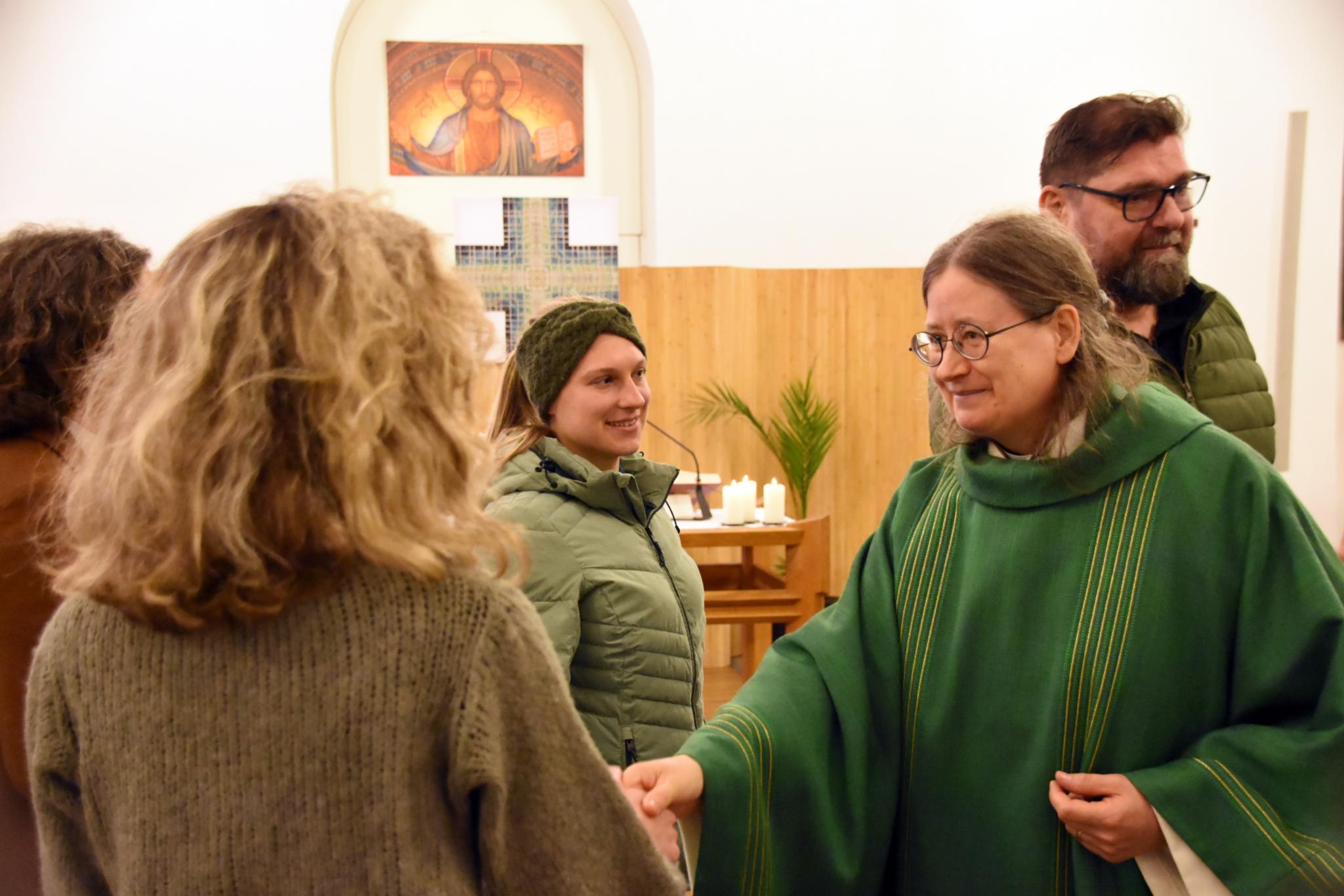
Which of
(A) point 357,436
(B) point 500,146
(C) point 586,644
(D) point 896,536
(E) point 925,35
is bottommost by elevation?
(C) point 586,644

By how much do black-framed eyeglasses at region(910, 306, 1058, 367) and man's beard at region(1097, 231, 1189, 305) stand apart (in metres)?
0.75

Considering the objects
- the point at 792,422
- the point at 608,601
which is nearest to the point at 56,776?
the point at 608,601

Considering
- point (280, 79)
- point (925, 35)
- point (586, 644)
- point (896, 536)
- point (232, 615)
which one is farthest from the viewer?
point (925, 35)

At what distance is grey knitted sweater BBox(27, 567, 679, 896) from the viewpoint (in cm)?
99

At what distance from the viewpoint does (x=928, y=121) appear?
7.75 meters

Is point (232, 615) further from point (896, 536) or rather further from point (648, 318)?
point (648, 318)

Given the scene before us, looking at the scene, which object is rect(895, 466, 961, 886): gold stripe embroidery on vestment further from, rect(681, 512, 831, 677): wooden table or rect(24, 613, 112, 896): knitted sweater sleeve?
rect(681, 512, 831, 677): wooden table

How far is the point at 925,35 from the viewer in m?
7.70

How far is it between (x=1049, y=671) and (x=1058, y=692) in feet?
0.10

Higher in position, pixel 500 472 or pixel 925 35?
pixel 925 35

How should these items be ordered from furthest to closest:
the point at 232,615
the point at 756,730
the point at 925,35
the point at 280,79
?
the point at 925,35
the point at 280,79
the point at 756,730
the point at 232,615

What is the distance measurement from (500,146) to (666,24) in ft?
4.49

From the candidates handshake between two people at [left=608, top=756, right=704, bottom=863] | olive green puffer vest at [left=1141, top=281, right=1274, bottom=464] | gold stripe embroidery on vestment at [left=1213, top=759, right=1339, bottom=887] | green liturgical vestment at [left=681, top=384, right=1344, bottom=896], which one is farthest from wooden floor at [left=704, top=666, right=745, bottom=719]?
gold stripe embroidery on vestment at [left=1213, top=759, right=1339, bottom=887]

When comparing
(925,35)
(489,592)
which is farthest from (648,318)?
(489,592)
